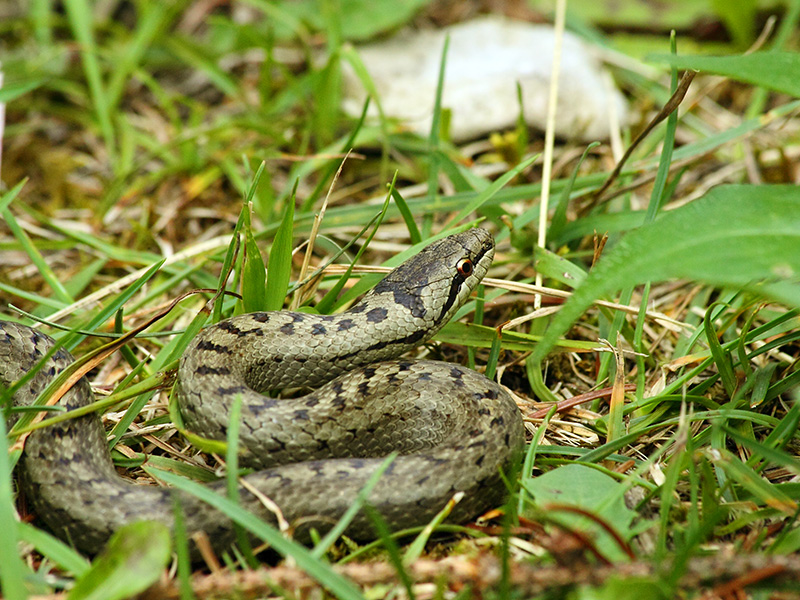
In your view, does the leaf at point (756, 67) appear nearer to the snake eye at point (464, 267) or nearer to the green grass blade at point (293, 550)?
the snake eye at point (464, 267)

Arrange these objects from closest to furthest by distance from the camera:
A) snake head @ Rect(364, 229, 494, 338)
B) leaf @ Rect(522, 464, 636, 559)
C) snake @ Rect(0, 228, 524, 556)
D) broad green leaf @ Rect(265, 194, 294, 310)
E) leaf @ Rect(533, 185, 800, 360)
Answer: leaf @ Rect(533, 185, 800, 360)
leaf @ Rect(522, 464, 636, 559)
snake @ Rect(0, 228, 524, 556)
broad green leaf @ Rect(265, 194, 294, 310)
snake head @ Rect(364, 229, 494, 338)

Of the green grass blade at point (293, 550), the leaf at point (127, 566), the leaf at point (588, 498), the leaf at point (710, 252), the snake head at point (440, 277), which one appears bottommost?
the leaf at point (588, 498)

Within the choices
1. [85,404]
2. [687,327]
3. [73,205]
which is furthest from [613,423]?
[73,205]

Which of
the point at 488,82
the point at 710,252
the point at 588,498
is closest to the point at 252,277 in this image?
the point at 588,498

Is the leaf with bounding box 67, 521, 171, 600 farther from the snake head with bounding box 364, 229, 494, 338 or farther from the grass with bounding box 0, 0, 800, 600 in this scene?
the snake head with bounding box 364, 229, 494, 338

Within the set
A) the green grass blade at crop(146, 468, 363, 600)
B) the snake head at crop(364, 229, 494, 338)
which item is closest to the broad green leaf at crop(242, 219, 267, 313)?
the snake head at crop(364, 229, 494, 338)

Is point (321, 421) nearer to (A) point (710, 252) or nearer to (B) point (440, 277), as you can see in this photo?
(B) point (440, 277)

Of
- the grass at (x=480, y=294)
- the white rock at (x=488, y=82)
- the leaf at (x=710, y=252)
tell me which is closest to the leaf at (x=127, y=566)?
the grass at (x=480, y=294)
